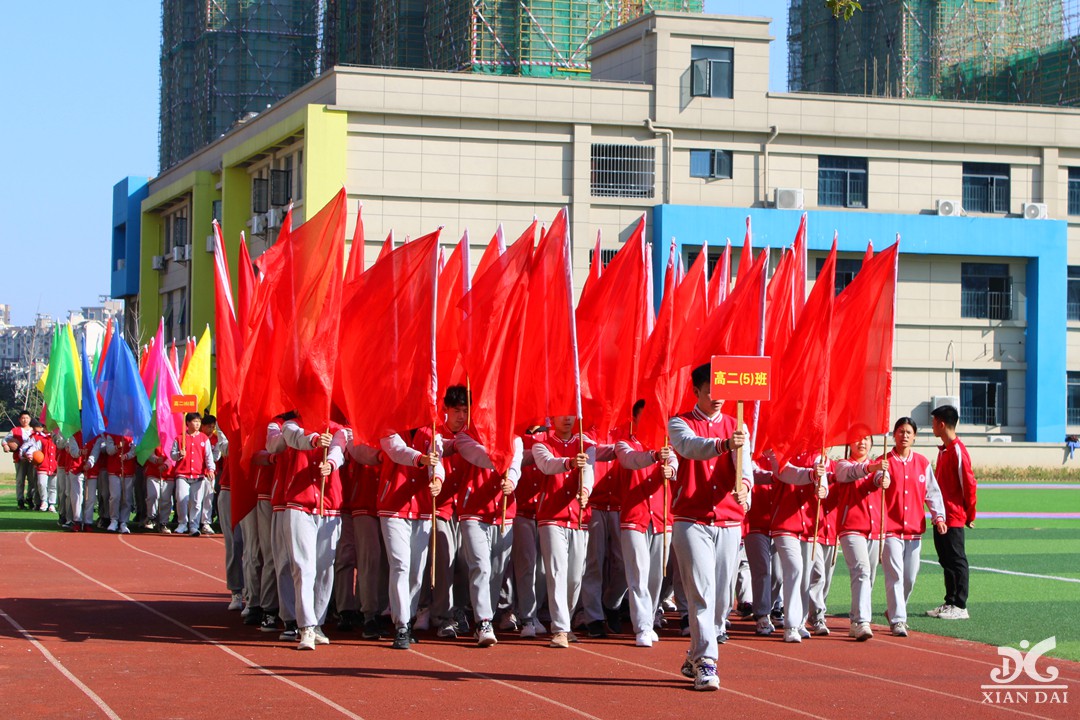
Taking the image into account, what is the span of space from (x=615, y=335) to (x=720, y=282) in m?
2.54

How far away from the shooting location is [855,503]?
13.2 meters

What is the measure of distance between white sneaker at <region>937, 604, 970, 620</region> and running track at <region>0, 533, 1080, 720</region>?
1.06 m

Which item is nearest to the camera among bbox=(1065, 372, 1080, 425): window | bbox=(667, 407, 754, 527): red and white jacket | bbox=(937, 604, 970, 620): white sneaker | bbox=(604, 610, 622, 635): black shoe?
bbox=(667, 407, 754, 527): red and white jacket

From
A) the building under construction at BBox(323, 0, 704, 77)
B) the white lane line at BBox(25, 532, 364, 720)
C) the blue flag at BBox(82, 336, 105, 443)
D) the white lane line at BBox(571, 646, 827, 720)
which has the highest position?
the building under construction at BBox(323, 0, 704, 77)

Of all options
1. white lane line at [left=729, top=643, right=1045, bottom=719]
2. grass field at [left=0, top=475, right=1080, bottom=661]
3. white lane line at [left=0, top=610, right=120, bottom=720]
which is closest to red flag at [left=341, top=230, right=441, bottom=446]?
white lane line at [left=0, top=610, right=120, bottom=720]

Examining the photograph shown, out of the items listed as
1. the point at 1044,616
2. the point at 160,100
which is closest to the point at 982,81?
the point at 160,100

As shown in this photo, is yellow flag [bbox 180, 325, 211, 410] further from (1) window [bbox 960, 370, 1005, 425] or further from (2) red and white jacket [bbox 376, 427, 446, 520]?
(1) window [bbox 960, 370, 1005, 425]

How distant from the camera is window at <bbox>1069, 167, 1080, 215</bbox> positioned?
47.9 meters

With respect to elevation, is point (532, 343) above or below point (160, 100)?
below

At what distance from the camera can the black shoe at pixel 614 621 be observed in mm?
13008

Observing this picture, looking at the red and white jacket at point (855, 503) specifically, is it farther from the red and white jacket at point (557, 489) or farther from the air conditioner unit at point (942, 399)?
the air conditioner unit at point (942, 399)

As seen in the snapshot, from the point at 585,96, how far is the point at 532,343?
31.5 m

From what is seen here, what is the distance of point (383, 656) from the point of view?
1142 centimetres

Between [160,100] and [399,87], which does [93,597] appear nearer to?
[399,87]
